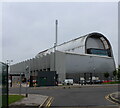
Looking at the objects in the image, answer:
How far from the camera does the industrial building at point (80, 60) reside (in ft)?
297

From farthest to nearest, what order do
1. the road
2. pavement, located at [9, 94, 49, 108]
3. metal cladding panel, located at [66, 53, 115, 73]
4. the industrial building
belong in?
metal cladding panel, located at [66, 53, 115, 73] < the industrial building < the road < pavement, located at [9, 94, 49, 108]

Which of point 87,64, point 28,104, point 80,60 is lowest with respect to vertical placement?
point 28,104

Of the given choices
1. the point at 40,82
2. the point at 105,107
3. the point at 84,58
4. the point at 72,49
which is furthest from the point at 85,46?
the point at 105,107

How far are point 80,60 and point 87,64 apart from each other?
12.5 feet

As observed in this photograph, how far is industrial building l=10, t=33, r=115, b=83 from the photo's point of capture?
90.6 m

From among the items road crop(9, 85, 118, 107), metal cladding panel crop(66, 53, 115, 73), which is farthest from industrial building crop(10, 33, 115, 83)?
road crop(9, 85, 118, 107)

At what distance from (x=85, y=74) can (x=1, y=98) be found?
277 feet

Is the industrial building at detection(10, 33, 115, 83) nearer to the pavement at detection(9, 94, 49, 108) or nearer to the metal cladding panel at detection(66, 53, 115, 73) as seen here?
the metal cladding panel at detection(66, 53, 115, 73)

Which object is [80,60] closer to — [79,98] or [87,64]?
[87,64]

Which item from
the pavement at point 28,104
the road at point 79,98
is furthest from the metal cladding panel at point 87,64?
the pavement at point 28,104

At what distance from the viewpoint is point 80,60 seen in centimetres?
9481

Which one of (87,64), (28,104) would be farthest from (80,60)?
(28,104)

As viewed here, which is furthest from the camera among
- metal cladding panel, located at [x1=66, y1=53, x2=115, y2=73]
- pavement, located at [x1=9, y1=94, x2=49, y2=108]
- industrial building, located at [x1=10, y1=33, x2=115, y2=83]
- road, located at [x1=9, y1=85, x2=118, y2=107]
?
metal cladding panel, located at [x1=66, y1=53, x2=115, y2=73]

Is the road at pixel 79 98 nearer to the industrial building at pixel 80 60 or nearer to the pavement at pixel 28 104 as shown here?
the pavement at pixel 28 104
